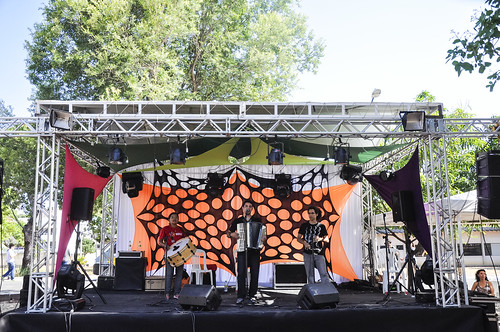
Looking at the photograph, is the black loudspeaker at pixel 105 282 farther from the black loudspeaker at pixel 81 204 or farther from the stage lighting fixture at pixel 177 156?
the stage lighting fixture at pixel 177 156

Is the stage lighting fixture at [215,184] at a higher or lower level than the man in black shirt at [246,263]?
higher

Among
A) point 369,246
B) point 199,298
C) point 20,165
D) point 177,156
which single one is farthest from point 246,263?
point 20,165

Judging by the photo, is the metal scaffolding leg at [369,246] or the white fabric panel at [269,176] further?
the white fabric panel at [269,176]

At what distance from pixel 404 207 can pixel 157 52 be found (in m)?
10.6

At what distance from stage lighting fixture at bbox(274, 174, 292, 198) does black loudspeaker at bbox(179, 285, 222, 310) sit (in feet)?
13.3

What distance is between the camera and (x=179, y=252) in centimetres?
709

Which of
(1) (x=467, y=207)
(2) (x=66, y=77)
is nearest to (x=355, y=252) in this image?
(1) (x=467, y=207)

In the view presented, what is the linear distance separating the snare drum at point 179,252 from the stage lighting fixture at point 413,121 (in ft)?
12.8

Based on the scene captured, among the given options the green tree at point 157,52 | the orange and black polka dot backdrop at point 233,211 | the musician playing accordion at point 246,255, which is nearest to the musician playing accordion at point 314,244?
the musician playing accordion at point 246,255

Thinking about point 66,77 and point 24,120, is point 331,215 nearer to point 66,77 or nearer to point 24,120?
point 24,120

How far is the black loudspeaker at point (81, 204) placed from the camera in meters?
6.89

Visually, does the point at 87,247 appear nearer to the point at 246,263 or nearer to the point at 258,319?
the point at 246,263

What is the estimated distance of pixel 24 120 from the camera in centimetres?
676

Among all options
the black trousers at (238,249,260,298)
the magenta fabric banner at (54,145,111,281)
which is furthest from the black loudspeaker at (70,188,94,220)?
the black trousers at (238,249,260,298)
